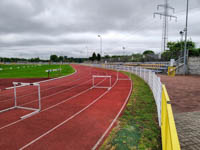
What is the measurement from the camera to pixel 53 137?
15.4ft

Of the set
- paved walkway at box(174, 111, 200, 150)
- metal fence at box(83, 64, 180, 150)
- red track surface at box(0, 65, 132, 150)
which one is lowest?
red track surface at box(0, 65, 132, 150)

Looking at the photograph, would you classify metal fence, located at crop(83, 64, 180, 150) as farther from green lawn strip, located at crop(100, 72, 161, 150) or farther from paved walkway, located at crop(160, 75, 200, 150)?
paved walkway, located at crop(160, 75, 200, 150)

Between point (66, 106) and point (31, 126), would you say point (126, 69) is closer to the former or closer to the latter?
point (66, 106)

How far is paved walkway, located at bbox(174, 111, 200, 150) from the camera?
3.92m

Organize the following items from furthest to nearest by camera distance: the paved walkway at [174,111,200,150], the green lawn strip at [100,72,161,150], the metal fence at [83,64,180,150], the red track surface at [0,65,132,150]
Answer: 1. the red track surface at [0,65,132,150]
2. the green lawn strip at [100,72,161,150]
3. the paved walkway at [174,111,200,150]
4. the metal fence at [83,64,180,150]

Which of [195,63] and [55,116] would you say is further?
[195,63]

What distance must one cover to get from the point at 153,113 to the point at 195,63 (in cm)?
1964

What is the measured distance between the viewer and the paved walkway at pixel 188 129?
392 cm

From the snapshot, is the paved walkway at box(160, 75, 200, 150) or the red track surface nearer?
the paved walkway at box(160, 75, 200, 150)

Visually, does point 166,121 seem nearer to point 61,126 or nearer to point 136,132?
point 136,132

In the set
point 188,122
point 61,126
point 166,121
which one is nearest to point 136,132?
point 188,122

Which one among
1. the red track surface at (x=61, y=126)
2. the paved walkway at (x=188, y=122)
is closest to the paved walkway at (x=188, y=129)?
the paved walkway at (x=188, y=122)

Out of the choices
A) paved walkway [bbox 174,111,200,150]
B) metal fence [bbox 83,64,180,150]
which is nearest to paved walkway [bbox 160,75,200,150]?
paved walkway [bbox 174,111,200,150]

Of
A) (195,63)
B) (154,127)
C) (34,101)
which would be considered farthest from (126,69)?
(154,127)
